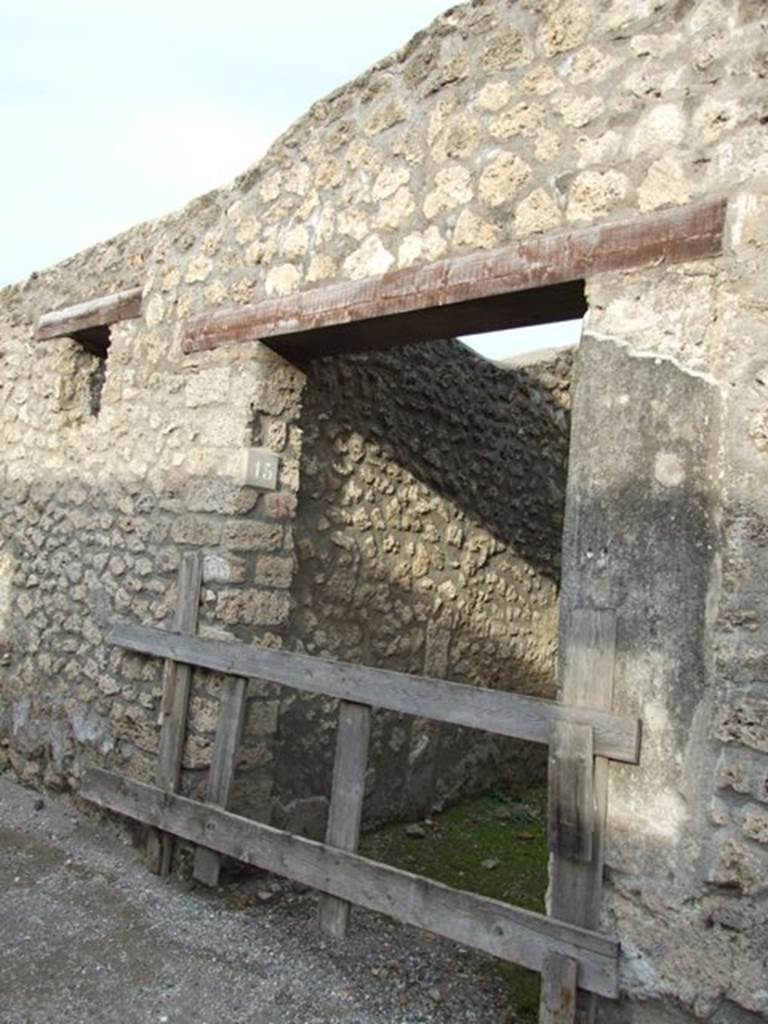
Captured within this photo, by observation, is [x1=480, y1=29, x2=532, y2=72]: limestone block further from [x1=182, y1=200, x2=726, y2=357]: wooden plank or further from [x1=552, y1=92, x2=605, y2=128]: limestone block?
[x1=182, y1=200, x2=726, y2=357]: wooden plank

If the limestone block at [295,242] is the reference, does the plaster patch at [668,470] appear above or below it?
below

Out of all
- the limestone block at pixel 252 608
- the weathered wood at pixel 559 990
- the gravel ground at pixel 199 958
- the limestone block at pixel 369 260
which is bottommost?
the gravel ground at pixel 199 958

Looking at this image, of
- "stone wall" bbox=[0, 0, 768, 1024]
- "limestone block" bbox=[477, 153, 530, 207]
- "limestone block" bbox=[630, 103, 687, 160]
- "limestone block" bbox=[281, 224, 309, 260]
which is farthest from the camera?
"limestone block" bbox=[281, 224, 309, 260]

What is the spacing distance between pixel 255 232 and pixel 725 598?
102 inches

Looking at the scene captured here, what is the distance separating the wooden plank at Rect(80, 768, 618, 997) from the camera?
2459 millimetres

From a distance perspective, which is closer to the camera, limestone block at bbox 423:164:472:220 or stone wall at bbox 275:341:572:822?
limestone block at bbox 423:164:472:220

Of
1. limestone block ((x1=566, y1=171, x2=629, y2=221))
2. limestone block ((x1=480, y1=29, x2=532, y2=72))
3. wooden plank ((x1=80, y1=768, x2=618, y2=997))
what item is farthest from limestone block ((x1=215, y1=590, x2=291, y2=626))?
limestone block ((x1=480, y1=29, x2=532, y2=72))

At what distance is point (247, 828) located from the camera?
3.35 m

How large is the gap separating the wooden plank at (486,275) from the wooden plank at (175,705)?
3.47 ft

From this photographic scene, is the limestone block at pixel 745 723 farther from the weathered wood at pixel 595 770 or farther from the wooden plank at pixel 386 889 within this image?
the wooden plank at pixel 386 889

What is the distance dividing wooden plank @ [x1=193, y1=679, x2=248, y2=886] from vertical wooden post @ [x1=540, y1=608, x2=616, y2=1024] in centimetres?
146

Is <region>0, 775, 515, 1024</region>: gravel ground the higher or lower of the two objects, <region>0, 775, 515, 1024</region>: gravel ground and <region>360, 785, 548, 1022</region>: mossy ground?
the lower

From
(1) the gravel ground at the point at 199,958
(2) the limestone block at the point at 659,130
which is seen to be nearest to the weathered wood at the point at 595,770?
(1) the gravel ground at the point at 199,958

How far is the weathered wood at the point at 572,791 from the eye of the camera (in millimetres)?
2473
